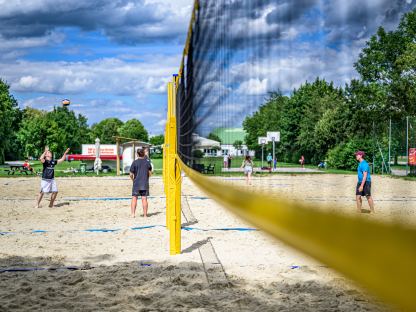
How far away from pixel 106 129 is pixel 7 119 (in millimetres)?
63590

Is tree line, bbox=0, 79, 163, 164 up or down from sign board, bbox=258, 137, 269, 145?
up

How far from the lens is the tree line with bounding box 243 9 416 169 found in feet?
2.61

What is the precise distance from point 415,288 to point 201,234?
7663mm

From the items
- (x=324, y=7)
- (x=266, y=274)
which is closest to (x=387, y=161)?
(x=324, y=7)

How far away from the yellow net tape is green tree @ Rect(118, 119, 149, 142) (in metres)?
129

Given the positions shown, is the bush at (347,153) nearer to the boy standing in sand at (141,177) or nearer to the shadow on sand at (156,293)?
the shadow on sand at (156,293)

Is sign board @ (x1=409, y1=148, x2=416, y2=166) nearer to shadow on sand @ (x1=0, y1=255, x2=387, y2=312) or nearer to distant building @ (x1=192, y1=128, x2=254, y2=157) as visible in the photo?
distant building @ (x1=192, y1=128, x2=254, y2=157)

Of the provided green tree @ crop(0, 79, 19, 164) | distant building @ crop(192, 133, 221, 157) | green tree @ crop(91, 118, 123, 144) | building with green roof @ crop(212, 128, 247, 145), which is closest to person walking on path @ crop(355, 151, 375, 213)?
building with green roof @ crop(212, 128, 247, 145)

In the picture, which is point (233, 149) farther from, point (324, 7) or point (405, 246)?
point (405, 246)

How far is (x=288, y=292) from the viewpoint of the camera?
190 inches

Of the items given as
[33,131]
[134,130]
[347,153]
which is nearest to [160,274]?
[347,153]

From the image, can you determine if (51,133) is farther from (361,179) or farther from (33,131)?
(361,179)

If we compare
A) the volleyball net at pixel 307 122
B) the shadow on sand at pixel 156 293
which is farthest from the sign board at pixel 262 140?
the shadow on sand at pixel 156 293

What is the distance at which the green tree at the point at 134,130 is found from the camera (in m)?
131
